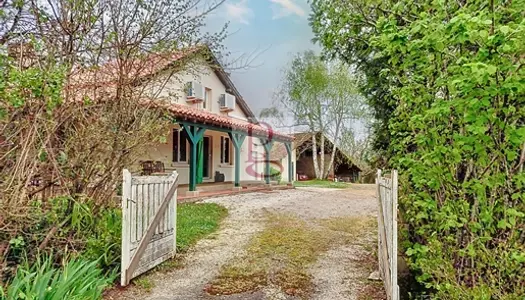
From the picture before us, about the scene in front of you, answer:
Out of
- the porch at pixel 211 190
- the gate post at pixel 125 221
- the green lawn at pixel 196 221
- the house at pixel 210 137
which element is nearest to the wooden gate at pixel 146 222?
the gate post at pixel 125 221

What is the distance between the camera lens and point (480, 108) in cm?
262

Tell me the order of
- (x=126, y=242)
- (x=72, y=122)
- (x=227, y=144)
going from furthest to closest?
(x=227, y=144) < (x=72, y=122) < (x=126, y=242)

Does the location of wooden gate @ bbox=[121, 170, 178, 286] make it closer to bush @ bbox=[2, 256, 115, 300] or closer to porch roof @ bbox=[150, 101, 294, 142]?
bush @ bbox=[2, 256, 115, 300]

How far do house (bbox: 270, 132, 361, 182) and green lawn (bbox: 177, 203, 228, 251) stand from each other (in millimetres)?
16440

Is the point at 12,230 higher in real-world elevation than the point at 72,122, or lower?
lower

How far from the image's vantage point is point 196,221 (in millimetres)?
7723

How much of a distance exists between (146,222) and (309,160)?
2523cm

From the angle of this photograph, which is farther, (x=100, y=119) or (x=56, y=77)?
(x=100, y=119)

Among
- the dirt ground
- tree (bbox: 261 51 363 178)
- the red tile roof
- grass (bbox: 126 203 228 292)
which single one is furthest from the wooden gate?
tree (bbox: 261 51 363 178)

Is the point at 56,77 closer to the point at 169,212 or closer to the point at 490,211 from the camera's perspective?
the point at 169,212

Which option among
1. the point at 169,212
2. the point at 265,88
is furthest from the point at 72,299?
the point at 265,88

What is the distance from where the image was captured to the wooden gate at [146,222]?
13.8 feet

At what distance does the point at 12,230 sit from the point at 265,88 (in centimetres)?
2144

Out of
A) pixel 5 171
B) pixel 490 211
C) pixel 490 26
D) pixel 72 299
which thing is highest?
pixel 490 26
